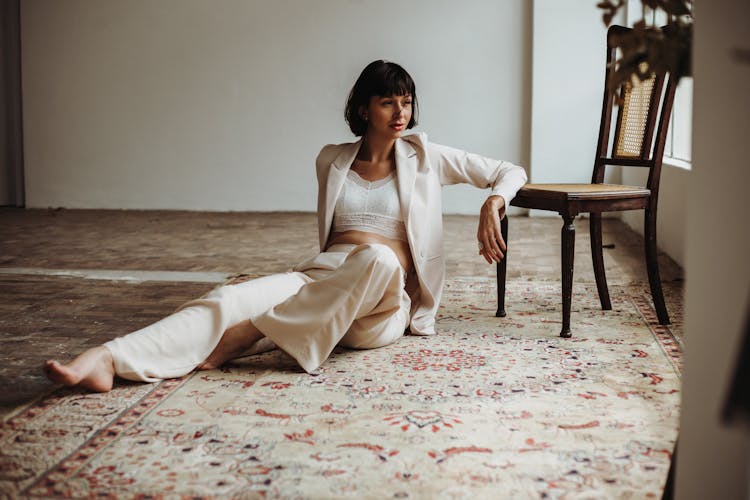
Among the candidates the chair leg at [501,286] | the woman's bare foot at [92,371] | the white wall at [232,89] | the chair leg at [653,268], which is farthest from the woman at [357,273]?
the white wall at [232,89]

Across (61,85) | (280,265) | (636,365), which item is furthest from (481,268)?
(61,85)

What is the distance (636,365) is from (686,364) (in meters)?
1.47

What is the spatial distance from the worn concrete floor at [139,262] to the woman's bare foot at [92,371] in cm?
20

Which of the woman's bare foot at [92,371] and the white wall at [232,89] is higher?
the white wall at [232,89]

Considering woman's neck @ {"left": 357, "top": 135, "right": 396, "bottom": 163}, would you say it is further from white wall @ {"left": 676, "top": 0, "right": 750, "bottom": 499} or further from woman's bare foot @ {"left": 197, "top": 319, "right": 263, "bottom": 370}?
white wall @ {"left": 676, "top": 0, "right": 750, "bottom": 499}

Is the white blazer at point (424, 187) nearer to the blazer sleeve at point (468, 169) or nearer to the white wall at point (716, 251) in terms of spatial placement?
the blazer sleeve at point (468, 169)

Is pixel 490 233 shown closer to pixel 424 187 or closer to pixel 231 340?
pixel 424 187

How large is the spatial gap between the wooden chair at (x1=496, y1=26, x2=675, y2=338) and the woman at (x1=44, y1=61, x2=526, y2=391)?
22 centimetres

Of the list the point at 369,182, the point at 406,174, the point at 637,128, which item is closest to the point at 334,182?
the point at 369,182

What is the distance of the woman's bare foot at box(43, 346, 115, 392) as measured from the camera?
8.48ft

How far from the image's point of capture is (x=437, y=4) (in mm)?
8203

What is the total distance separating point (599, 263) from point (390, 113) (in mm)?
1282

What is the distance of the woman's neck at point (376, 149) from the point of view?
11.5ft

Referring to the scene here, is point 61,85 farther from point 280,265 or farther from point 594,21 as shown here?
point 594,21
